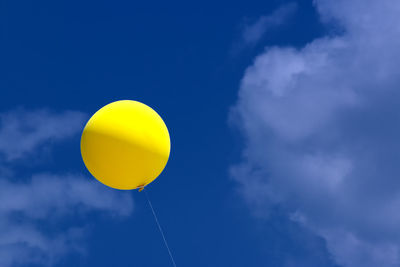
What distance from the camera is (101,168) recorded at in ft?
46.9

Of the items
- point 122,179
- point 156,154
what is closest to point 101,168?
point 122,179

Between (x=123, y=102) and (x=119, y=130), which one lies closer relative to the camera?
(x=119, y=130)

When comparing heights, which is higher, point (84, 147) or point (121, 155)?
point (84, 147)

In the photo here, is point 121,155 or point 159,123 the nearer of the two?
point 121,155

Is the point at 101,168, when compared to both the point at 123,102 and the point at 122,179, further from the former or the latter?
the point at 123,102

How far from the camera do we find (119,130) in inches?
551

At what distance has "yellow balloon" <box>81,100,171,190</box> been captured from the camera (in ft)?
45.9

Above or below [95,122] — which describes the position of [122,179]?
below

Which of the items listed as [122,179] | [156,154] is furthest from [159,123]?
[122,179]

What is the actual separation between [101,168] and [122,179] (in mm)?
662

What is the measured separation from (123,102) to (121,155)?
178 cm

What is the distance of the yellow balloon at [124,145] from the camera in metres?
14.0

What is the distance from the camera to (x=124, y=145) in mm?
13914

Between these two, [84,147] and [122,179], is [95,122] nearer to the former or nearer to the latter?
[84,147]
